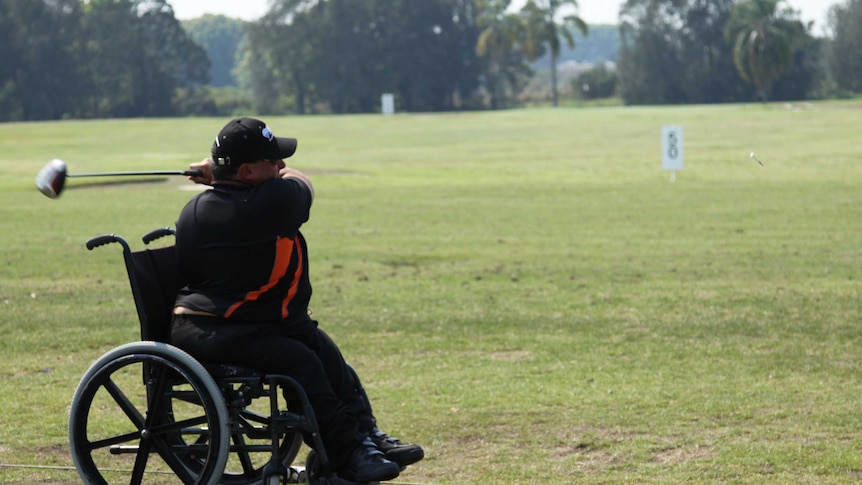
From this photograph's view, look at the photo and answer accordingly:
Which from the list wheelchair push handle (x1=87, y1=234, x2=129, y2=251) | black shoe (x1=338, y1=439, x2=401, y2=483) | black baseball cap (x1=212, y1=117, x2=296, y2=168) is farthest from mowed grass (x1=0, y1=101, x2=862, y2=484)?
black baseball cap (x1=212, y1=117, x2=296, y2=168)

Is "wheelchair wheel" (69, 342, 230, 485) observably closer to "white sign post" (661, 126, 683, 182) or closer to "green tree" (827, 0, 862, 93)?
"white sign post" (661, 126, 683, 182)


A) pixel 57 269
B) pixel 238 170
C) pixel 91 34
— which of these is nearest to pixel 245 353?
pixel 238 170

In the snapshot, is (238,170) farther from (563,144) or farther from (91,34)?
(91,34)

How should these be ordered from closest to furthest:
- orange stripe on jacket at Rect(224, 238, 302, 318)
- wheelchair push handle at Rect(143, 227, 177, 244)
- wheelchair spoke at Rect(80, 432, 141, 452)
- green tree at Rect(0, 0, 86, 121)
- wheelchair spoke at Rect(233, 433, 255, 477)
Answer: orange stripe on jacket at Rect(224, 238, 302, 318)
wheelchair spoke at Rect(80, 432, 141, 452)
wheelchair spoke at Rect(233, 433, 255, 477)
wheelchair push handle at Rect(143, 227, 177, 244)
green tree at Rect(0, 0, 86, 121)

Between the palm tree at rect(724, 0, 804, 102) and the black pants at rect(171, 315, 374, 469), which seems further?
the palm tree at rect(724, 0, 804, 102)

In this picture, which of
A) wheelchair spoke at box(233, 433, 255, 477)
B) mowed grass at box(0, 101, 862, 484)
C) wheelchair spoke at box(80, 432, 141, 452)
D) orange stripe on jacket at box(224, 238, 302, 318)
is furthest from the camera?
mowed grass at box(0, 101, 862, 484)

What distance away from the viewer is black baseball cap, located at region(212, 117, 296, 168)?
4844mm

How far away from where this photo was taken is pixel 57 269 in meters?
14.1

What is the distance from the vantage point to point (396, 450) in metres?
5.01

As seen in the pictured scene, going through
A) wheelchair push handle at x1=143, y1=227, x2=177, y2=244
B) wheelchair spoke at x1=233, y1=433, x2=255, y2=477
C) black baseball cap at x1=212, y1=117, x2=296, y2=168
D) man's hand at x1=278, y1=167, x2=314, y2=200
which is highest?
black baseball cap at x1=212, y1=117, x2=296, y2=168

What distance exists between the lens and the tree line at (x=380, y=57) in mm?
96812

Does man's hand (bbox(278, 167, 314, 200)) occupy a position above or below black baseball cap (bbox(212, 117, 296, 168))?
below

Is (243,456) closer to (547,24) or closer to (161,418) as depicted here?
(161,418)

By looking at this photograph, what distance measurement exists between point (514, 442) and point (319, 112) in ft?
341
